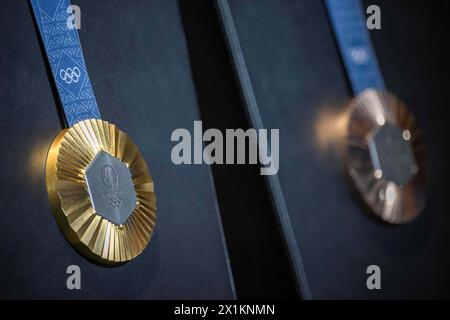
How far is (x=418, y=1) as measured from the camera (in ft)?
10.3

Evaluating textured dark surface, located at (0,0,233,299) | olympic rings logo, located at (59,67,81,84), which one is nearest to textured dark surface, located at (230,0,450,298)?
textured dark surface, located at (0,0,233,299)

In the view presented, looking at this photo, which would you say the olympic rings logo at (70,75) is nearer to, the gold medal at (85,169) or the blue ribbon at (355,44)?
the gold medal at (85,169)

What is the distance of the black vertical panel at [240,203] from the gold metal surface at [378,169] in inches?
17.7

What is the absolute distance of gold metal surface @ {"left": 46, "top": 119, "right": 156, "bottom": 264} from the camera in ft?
5.37

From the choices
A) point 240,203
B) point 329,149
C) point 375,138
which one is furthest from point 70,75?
point 375,138

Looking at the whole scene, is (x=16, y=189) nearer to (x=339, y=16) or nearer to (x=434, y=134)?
(x=339, y=16)

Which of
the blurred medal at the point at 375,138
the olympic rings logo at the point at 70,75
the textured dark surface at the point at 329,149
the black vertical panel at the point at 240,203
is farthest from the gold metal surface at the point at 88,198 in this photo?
the blurred medal at the point at 375,138

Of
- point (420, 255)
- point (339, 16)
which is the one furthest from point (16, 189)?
point (420, 255)

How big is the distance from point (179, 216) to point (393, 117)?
1052 millimetres

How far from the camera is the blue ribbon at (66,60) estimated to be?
1705mm

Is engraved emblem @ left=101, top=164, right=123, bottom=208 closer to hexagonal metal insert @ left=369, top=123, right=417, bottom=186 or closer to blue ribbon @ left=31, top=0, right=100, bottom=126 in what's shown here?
blue ribbon @ left=31, top=0, right=100, bottom=126

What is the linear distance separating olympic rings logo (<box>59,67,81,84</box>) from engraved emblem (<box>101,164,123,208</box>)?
8.6 inches

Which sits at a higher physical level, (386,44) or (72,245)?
(386,44)

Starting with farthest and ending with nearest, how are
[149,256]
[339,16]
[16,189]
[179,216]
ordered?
[339,16] < [179,216] < [149,256] < [16,189]
